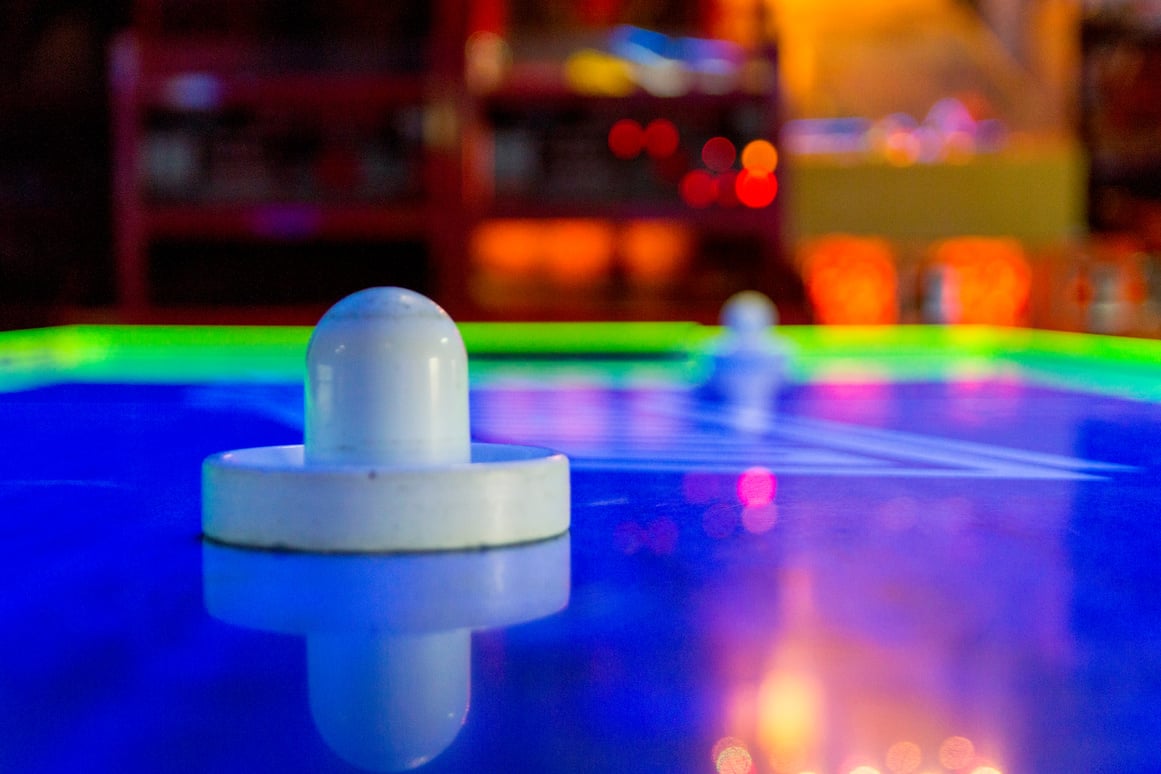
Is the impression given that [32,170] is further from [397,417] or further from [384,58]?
[397,417]

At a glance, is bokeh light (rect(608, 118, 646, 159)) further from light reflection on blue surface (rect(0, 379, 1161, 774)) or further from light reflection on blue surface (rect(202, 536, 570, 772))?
light reflection on blue surface (rect(202, 536, 570, 772))

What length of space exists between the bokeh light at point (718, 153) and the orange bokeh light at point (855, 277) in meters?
3.84

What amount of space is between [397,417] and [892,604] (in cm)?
68

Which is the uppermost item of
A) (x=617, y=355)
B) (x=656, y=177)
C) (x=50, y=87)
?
(x=50, y=87)

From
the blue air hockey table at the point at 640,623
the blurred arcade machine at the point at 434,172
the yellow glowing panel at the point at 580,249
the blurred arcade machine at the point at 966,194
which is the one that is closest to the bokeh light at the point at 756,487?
the blue air hockey table at the point at 640,623

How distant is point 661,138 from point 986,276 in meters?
5.06

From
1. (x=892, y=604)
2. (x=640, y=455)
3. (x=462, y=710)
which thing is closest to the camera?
(x=462, y=710)

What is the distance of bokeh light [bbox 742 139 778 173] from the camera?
425 inches

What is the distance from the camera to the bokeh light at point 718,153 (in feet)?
35.8

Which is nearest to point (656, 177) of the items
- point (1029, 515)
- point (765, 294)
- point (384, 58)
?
point (765, 294)

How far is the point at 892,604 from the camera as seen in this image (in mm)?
1543

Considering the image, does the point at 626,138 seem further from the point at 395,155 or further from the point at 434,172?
the point at 395,155

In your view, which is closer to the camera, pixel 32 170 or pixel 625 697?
pixel 625 697

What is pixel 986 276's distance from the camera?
573 inches
